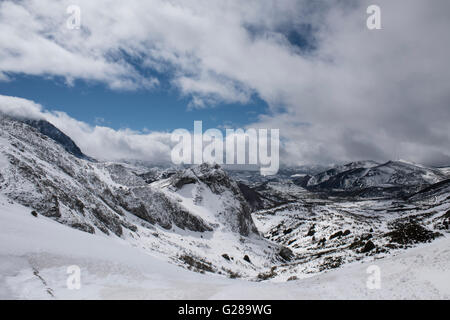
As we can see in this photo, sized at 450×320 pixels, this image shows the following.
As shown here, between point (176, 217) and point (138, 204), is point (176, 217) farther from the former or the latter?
point (138, 204)

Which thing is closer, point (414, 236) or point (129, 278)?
point (129, 278)

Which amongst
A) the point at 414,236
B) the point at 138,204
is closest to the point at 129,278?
the point at 414,236

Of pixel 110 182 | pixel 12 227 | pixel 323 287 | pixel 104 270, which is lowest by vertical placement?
pixel 323 287

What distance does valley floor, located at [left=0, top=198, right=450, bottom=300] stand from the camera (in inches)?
504

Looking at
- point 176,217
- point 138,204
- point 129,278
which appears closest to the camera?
point 129,278

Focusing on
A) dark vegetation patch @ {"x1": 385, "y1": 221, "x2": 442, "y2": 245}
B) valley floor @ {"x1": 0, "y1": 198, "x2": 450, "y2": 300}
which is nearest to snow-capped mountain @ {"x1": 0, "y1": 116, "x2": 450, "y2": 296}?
dark vegetation patch @ {"x1": 385, "y1": 221, "x2": 442, "y2": 245}

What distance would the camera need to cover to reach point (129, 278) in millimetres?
16281

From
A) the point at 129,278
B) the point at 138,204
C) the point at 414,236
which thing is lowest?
the point at 129,278

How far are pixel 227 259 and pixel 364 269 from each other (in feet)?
115

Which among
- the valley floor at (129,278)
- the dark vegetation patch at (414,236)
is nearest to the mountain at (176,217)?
the dark vegetation patch at (414,236)

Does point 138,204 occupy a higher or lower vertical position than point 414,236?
higher

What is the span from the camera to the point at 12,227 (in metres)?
17.1
